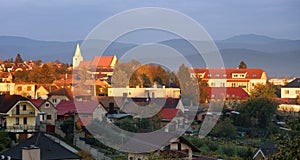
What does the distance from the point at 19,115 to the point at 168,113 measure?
8.27 metres

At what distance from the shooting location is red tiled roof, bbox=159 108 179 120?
27559 millimetres

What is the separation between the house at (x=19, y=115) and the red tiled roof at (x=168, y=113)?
22.7ft

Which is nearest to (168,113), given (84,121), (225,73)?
(84,121)

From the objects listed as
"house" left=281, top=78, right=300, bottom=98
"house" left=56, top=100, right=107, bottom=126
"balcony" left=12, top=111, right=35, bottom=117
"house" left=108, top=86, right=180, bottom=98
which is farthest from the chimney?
"house" left=281, top=78, right=300, bottom=98

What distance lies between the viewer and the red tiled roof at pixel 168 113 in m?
27.6

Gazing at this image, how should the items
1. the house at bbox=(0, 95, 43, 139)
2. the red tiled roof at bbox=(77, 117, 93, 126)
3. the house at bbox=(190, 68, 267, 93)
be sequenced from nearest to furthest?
the house at bbox=(0, 95, 43, 139) < the red tiled roof at bbox=(77, 117, 93, 126) < the house at bbox=(190, 68, 267, 93)

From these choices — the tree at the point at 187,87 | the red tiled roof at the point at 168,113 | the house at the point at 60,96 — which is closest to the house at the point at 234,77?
the tree at the point at 187,87

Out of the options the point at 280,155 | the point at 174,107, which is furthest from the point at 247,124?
the point at 280,155

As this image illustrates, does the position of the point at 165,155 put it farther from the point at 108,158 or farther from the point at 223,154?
the point at 223,154

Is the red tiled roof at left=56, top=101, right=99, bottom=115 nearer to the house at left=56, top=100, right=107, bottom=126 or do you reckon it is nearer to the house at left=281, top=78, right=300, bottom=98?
the house at left=56, top=100, right=107, bottom=126

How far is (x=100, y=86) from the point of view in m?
41.8

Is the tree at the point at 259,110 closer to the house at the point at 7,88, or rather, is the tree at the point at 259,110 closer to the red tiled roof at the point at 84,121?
the red tiled roof at the point at 84,121

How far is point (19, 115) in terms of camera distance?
22.0 m

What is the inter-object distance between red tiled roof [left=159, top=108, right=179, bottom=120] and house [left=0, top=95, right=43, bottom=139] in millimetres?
6906
